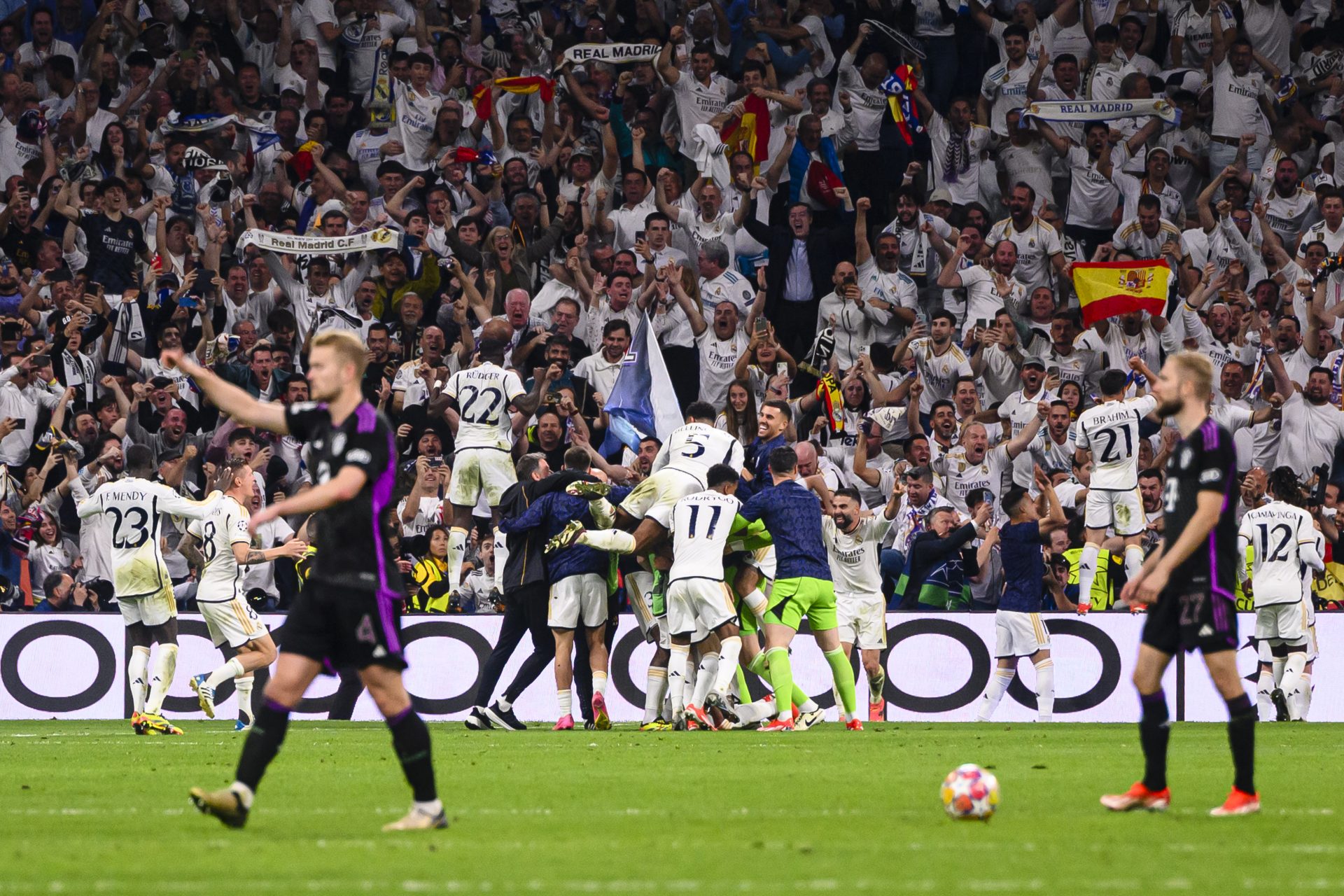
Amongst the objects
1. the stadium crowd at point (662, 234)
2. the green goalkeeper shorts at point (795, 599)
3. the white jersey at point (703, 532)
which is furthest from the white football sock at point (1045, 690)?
the white jersey at point (703, 532)

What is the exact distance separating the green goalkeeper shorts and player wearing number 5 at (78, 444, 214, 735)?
5.81 metres

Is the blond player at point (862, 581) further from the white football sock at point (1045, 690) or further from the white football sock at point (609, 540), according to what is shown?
the white football sock at point (609, 540)

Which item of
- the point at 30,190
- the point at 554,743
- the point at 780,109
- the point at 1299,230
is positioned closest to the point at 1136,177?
the point at 1299,230

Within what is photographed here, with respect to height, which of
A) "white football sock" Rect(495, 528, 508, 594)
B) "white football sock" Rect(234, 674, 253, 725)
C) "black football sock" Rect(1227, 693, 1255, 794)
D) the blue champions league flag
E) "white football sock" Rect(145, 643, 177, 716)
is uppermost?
the blue champions league flag

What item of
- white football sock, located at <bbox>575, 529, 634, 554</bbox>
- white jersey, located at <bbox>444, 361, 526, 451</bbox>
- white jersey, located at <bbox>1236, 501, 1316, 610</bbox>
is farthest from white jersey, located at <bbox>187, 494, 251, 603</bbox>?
white jersey, located at <bbox>1236, 501, 1316, 610</bbox>

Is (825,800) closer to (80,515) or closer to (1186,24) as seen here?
(80,515)

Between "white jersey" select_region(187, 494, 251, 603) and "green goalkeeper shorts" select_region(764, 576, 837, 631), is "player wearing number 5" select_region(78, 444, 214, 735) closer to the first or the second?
"white jersey" select_region(187, 494, 251, 603)

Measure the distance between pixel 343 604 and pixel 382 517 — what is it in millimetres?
476

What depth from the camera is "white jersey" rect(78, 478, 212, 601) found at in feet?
57.7

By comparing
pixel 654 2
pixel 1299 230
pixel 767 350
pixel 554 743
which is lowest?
pixel 554 743

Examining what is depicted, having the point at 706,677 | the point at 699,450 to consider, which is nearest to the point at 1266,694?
the point at 706,677

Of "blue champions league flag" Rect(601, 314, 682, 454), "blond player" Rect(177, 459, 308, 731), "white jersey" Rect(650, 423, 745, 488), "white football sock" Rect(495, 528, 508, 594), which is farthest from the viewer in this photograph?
"blue champions league flag" Rect(601, 314, 682, 454)

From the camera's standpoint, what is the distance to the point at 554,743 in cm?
1458

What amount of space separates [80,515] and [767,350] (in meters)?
8.38
